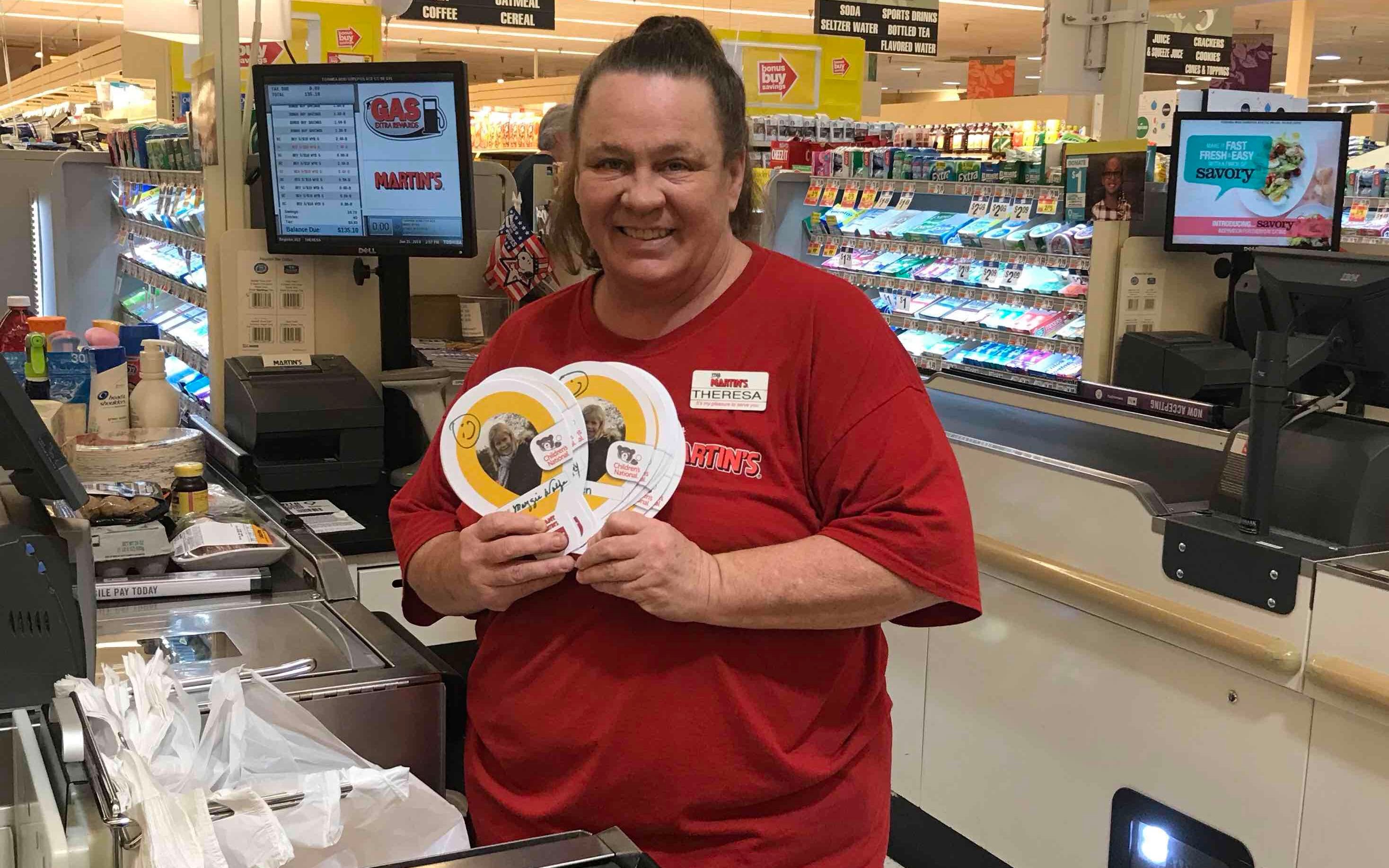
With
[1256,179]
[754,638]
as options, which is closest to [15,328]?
[754,638]

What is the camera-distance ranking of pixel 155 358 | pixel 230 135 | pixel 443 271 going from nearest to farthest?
pixel 155 358
pixel 230 135
pixel 443 271

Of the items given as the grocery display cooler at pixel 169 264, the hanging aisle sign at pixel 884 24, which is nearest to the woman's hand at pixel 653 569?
the grocery display cooler at pixel 169 264

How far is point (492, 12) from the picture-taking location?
12.1 metres

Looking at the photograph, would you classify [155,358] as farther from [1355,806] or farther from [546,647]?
[1355,806]

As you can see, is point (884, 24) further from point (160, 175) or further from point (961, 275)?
point (160, 175)

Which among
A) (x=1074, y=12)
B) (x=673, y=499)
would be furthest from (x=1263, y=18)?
(x=673, y=499)

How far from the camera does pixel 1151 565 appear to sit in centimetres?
272

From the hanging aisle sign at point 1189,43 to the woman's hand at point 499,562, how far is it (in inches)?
592

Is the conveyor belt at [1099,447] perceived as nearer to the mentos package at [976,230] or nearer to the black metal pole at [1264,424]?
the black metal pole at [1264,424]

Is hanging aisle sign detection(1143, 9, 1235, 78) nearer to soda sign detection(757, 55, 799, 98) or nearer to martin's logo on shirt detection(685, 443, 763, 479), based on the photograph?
soda sign detection(757, 55, 799, 98)

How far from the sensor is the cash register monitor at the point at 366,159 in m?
2.94

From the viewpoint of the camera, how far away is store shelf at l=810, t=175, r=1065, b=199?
17.9 feet

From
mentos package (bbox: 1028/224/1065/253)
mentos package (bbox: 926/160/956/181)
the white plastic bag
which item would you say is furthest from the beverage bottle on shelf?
mentos package (bbox: 926/160/956/181)

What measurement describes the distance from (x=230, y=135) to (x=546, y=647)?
7.02 ft
